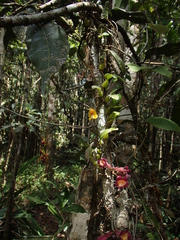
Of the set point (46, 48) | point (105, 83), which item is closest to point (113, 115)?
point (105, 83)

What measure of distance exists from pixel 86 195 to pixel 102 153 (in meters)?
0.35

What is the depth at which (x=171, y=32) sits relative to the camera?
119cm

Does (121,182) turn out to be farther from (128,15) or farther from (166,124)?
(128,15)

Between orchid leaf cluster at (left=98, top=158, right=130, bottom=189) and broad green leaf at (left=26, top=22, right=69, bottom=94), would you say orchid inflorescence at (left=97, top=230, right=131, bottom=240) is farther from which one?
broad green leaf at (left=26, top=22, right=69, bottom=94)

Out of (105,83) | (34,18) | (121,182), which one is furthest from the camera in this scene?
(105,83)

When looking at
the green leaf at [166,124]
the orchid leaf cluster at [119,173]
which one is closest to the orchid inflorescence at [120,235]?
the orchid leaf cluster at [119,173]

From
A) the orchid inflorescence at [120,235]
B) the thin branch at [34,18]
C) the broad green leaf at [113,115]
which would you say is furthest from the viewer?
the broad green leaf at [113,115]

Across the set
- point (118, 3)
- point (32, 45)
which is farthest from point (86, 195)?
point (118, 3)

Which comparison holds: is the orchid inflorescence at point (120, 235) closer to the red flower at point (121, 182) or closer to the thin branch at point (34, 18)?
the red flower at point (121, 182)

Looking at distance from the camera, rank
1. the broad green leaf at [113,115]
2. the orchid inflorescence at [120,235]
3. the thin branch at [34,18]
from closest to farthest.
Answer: the thin branch at [34,18], the orchid inflorescence at [120,235], the broad green leaf at [113,115]

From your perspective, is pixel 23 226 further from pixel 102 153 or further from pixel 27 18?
pixel 27 18

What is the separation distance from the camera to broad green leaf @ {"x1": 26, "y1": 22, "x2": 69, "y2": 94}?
496 mm

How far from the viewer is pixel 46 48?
1.75 feet

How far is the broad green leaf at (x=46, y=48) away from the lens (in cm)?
50
